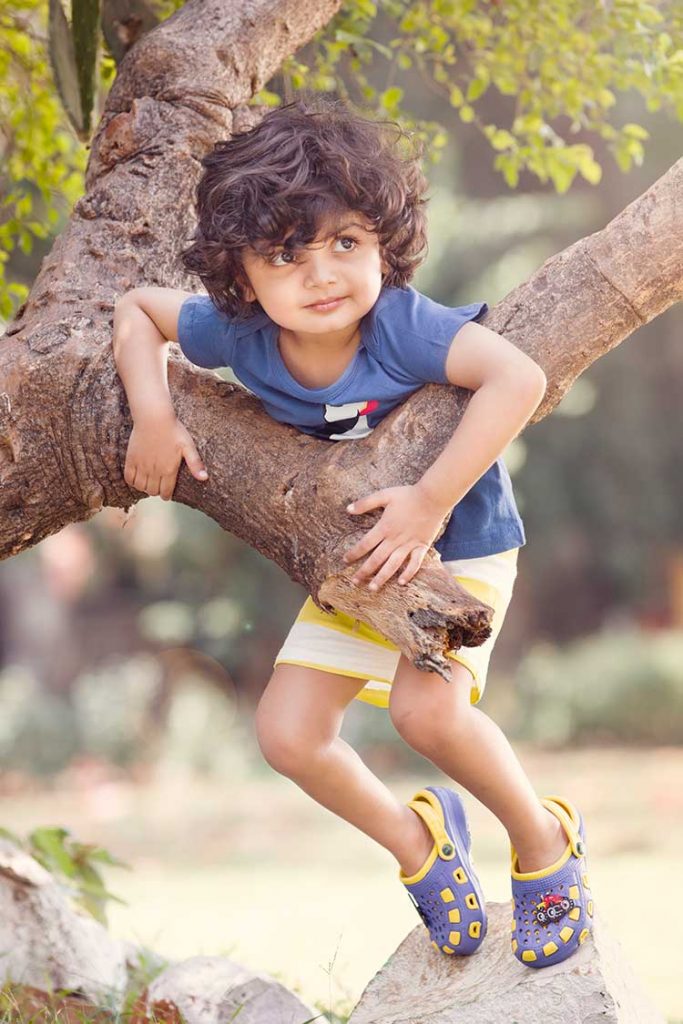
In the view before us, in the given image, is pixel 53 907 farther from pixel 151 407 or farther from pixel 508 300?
pixel 508 300

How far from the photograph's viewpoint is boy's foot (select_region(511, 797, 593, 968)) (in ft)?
7.34

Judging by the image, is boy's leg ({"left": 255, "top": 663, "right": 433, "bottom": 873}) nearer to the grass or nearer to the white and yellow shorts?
the white and yellow shorts

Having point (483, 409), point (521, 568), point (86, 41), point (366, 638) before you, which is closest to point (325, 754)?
point (366, 638)

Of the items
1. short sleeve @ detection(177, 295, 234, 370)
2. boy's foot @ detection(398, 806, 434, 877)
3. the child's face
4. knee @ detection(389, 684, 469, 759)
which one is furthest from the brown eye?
boy's foot @ detection(398, 806, 434, 877)

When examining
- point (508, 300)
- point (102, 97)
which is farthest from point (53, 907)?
point (102, 97)

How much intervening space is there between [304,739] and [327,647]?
181mm

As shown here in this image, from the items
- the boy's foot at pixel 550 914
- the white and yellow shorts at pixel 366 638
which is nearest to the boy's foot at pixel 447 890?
the boy's foot at pixel 550 914

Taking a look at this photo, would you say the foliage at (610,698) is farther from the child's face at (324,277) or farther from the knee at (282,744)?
the child's face at (324,277)

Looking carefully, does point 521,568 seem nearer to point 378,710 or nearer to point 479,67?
point 378,710

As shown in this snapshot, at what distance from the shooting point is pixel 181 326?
2270 mm

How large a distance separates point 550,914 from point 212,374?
1.20 m

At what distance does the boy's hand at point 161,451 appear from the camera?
228 cm

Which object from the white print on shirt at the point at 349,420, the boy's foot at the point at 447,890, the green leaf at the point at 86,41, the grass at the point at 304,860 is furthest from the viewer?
the grass at the point at 304,860

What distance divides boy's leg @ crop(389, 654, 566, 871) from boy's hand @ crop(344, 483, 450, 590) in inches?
9.1
